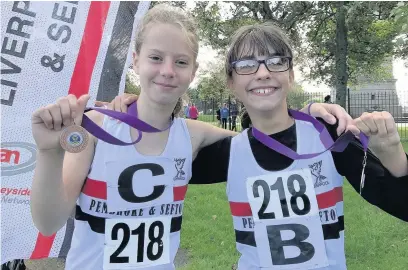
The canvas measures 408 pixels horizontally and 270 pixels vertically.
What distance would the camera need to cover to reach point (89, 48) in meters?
3.04

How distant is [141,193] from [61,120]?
58 centimetres

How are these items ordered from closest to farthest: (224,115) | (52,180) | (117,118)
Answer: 1. (52,180)
2. (117,118)
3. (224,115)

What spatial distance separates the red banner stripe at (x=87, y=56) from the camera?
3.02 meters

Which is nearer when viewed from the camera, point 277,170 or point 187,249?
point 277,170

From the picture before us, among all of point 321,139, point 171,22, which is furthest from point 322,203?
point 171,22

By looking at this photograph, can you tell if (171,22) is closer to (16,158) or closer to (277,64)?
(277,64)

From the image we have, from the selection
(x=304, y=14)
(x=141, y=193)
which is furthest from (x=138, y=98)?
(x=304, y=14)

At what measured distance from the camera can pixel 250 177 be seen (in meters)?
2.00

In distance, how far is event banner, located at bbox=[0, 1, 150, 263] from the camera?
2881mm

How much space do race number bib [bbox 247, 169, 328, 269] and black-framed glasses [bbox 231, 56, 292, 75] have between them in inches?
19.2

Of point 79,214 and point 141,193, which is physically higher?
point 141,193

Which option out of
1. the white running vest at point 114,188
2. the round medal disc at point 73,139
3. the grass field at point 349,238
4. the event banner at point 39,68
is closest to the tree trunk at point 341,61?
the grass field at point 349,238

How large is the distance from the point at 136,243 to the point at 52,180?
53cm

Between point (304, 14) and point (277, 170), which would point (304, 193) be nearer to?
point (277, 170)
